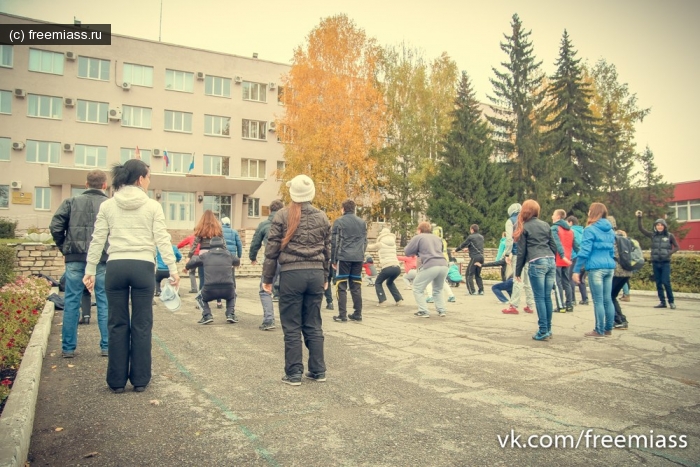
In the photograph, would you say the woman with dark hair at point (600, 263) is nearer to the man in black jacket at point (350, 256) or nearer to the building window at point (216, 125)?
the man in black jacket at point (350, 256)

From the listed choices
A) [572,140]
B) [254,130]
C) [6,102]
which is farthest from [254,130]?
[572,140]

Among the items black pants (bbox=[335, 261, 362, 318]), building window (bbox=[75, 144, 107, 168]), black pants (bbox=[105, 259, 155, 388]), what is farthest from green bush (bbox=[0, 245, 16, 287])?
building window (bbox=[75, 144, 107, 168])

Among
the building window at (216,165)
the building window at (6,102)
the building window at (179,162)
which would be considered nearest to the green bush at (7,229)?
the building window at (6,102)

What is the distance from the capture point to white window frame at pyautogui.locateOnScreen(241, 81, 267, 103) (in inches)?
1711

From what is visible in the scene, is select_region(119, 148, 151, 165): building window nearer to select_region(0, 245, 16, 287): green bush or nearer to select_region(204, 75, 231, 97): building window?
select_region(204, 75, 231, 97): building window

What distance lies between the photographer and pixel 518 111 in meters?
37.5

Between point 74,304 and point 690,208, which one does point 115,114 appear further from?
point 690,208

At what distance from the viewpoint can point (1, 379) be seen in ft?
16.1

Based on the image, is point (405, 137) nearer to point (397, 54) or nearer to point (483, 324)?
point (397, 54)

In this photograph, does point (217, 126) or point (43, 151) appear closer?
point (43, 151)

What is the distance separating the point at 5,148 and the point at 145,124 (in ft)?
31.1

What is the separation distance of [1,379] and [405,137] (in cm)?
3483

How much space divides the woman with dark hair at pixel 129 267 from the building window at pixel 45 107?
38.2 meters

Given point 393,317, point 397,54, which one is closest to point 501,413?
point 393,317
